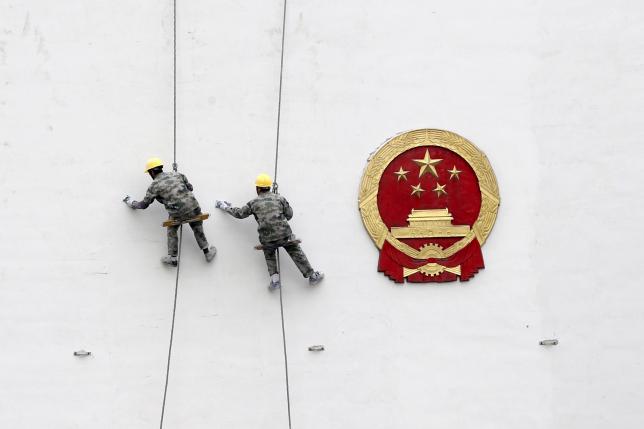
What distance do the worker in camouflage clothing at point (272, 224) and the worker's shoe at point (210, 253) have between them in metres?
0.33

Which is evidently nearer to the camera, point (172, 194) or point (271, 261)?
point (172, 194)

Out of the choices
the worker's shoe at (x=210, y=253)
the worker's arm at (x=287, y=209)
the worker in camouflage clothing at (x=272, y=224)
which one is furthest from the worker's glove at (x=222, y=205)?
the worker's arm at (x=287, y=209)

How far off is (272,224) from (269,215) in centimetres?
8

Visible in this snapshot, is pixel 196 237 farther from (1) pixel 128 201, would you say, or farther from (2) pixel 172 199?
(1) pixel 128 201

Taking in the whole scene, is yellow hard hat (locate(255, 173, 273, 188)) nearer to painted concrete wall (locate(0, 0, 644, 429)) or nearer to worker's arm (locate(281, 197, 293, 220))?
worker's arm (locate(281, 197, 293, 220))

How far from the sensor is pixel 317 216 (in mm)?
8070

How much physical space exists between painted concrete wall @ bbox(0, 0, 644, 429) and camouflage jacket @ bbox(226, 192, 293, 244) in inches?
11.6

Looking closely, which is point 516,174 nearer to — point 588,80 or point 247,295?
point 588,80

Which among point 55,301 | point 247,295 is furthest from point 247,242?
point 55,301

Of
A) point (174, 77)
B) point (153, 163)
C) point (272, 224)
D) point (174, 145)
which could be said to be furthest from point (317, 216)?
point (174, 77)

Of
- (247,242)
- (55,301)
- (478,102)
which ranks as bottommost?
(55,301)

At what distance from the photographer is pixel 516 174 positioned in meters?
8.18

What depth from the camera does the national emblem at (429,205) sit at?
8.06 meters

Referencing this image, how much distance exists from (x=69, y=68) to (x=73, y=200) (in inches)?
43.6
